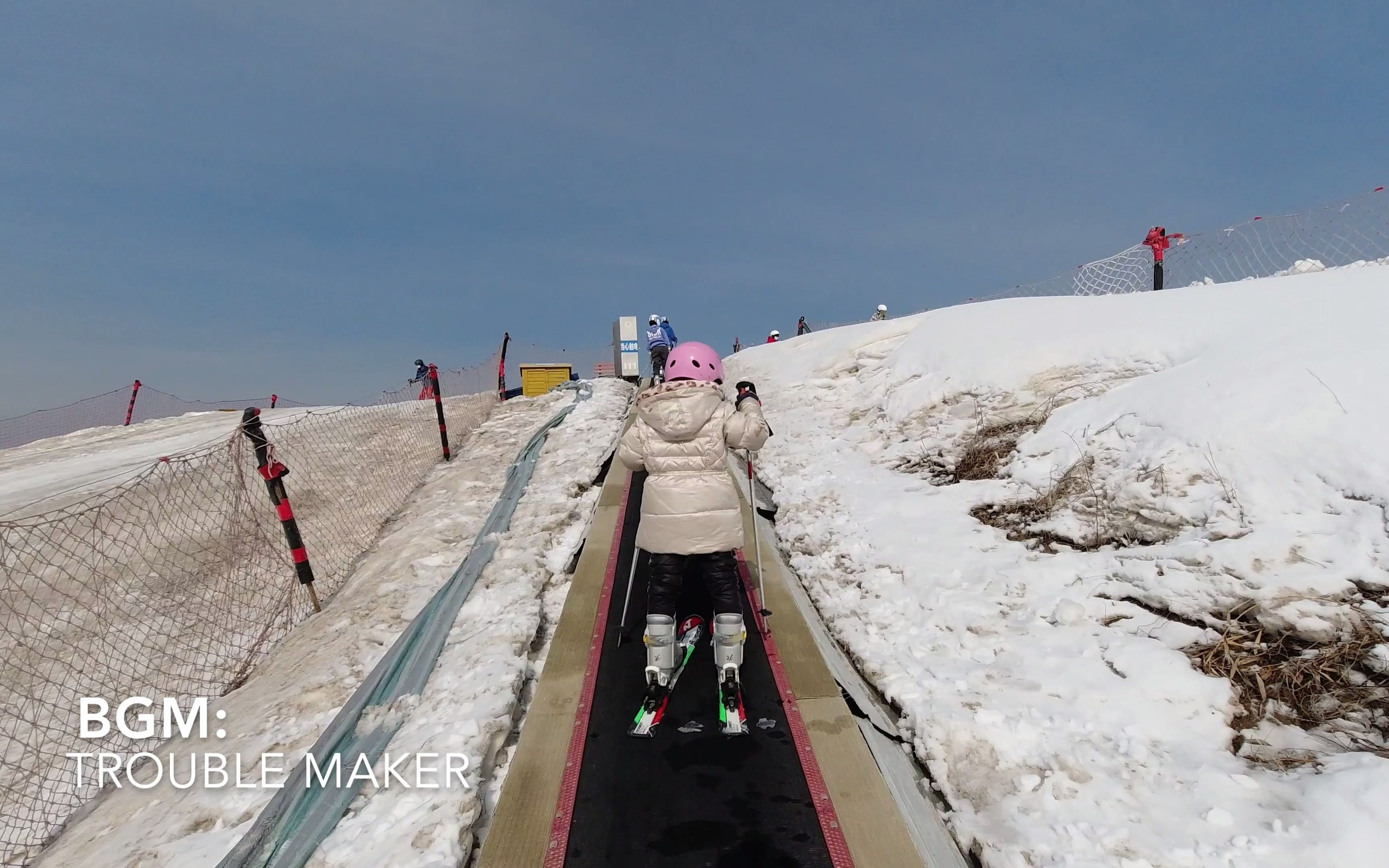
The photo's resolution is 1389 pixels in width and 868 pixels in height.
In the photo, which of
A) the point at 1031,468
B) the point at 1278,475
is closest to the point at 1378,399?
the point at 1278,475

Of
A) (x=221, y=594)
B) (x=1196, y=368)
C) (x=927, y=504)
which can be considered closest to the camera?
(x=1196, y=368)

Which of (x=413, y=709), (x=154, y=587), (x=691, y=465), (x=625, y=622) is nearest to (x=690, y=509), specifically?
(x=691, y=465)

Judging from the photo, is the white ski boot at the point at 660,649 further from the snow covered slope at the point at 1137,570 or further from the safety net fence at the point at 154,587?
the safety net fence at the point at 154,587

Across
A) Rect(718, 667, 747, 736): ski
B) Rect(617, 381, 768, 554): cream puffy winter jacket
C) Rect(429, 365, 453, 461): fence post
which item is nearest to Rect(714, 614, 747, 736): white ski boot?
Rect(718, 667, 747, 736): ski

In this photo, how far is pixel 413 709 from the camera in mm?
4266

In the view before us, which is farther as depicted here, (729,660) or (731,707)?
(729,660)

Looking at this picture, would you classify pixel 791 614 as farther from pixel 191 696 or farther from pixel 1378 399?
pixel 191 696

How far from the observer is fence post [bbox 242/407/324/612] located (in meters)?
6.24

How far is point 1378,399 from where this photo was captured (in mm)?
4340

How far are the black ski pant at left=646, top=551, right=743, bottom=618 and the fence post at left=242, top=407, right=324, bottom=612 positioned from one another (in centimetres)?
428

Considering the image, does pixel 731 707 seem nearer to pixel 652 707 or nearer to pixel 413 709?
pixel 652 707

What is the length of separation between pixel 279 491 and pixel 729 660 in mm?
5146

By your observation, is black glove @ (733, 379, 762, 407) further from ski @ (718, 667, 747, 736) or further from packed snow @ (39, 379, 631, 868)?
packed snow @ (39, 379, 631, 868)

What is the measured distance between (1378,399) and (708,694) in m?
5.23
